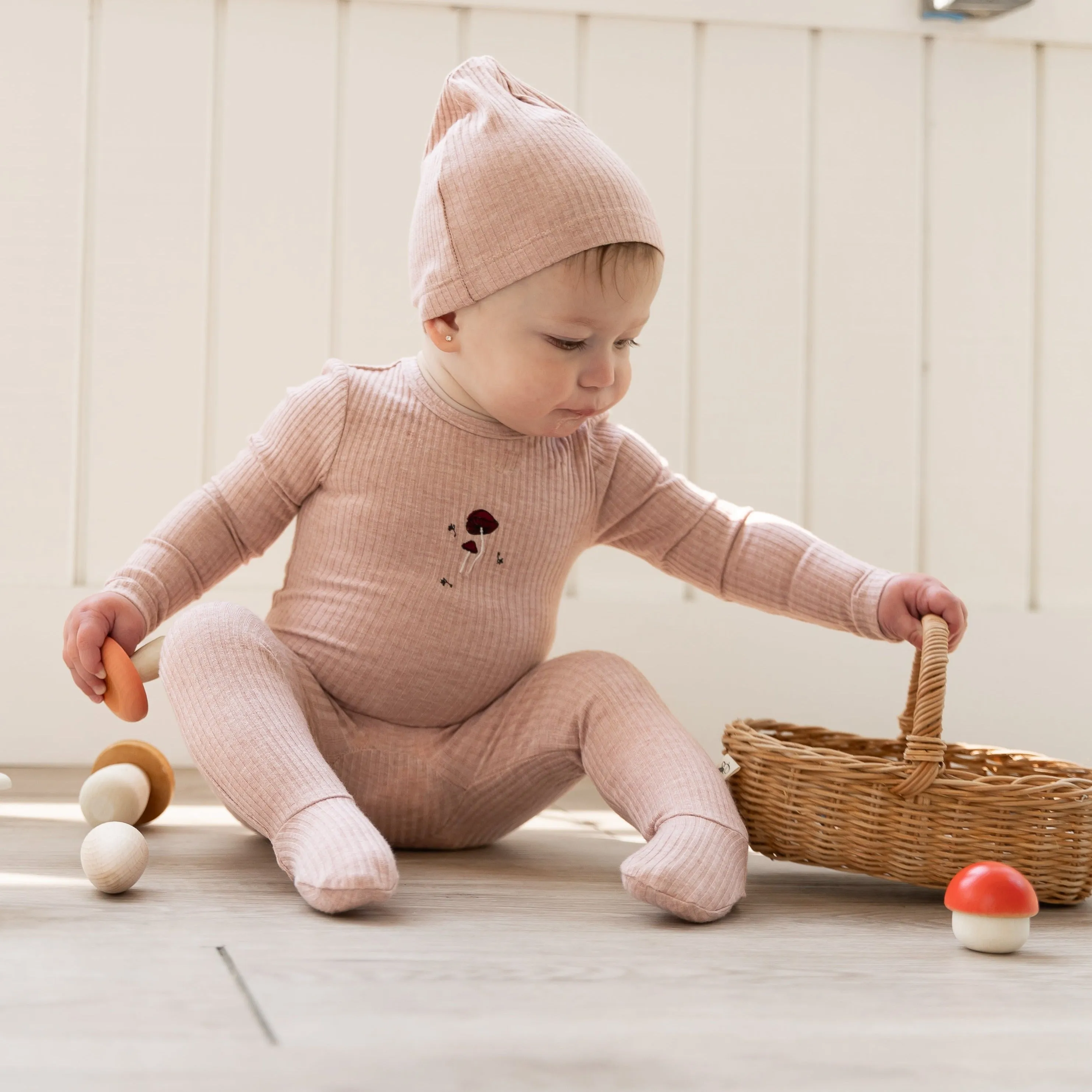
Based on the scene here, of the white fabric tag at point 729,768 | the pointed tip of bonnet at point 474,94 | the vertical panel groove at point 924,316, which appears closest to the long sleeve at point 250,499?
the pointed tip of bonnet at point 474,94

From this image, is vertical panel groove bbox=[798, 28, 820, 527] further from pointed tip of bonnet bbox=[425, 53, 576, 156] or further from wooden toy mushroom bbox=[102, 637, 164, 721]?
wooden toy mushroom bbox=[102, 637, 164, 721]

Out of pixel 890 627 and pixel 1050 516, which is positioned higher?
pixel 1050 516

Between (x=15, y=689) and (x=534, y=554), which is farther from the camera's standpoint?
(x=15, y=689)

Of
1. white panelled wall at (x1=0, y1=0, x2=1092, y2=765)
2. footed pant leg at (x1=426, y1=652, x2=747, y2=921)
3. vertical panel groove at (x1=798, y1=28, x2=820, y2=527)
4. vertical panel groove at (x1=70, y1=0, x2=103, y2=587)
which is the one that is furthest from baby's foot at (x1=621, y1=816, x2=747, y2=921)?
vertical panel groove at (x1=70, y1=0, x2=103, y2=587)

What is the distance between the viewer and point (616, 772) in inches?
39.3

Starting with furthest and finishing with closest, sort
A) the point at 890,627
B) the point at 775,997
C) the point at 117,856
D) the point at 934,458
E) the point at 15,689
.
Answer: the point at 934,458
the point at 15,689
the point at 890,627
the point at 117,856
the point at 775,997

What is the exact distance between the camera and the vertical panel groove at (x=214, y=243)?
5.16ft

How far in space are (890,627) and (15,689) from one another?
102 cm

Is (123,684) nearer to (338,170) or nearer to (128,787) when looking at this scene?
(128,787)

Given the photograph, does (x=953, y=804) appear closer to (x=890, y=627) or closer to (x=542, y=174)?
(x=890, y=627)

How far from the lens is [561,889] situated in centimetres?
96

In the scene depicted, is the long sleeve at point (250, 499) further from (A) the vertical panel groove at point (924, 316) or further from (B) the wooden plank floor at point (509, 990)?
(A) the vertical panel groove at point (924, 316)

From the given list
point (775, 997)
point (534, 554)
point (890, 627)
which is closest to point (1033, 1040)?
point (775, 997)

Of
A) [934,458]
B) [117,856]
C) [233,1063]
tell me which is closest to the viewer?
[233,1063]
